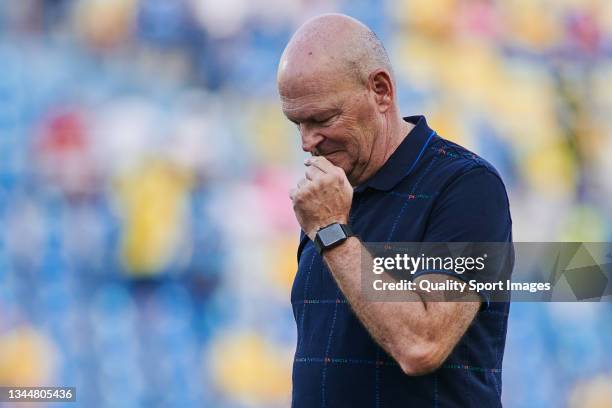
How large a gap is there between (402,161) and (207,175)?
8.87ft

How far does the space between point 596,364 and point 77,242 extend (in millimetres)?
2710

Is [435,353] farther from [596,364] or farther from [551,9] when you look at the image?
[551,9]

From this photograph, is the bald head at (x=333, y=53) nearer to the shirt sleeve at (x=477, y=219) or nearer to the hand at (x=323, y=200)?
the hand at (x=323, y=200)

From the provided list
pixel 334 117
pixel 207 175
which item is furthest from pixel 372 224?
pixel 207 175

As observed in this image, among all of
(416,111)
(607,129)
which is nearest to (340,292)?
(416,111)

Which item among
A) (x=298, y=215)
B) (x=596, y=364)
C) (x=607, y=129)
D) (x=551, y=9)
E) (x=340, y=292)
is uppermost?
(x=551, y=9)

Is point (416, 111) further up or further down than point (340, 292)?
further up

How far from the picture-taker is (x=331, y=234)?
2.24 meters

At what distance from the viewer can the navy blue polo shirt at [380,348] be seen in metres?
2.24

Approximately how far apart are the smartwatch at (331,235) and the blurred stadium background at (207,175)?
110 inches

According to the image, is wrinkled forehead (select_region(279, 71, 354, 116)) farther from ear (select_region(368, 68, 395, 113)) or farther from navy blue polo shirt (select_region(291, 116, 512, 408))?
navy blue polo shirt (select_region(291, 116, 512, 408))

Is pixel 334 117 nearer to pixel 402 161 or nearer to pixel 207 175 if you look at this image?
pixel 402 161

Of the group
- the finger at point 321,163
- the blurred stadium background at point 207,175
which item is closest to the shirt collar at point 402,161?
the finger at point 321,163

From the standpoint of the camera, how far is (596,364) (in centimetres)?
541
